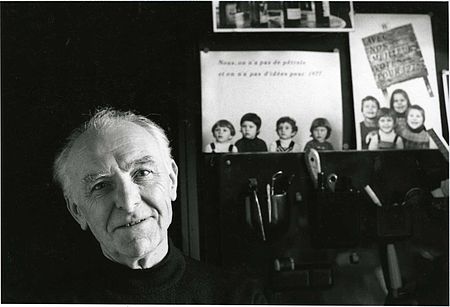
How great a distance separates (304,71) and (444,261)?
1.45 feet

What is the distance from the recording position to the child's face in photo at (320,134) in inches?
40.1

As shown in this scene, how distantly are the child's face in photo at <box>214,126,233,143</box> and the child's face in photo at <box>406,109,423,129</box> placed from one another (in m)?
0.35

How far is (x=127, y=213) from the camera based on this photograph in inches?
37.2

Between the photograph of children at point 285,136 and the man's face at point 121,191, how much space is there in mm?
220

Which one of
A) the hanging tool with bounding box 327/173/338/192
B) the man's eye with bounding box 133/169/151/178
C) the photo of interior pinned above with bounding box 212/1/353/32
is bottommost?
the hanging tool with bounding box 327/173/338/192

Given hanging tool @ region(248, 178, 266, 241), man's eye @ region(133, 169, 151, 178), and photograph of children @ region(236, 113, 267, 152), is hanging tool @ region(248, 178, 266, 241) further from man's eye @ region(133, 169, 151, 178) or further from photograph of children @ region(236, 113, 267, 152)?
man's eye @ region(133, 169, 151, 178)

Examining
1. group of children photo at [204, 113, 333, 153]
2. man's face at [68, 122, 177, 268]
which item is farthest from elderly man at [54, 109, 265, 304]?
group of children photo at [204, 113, 333, 153]

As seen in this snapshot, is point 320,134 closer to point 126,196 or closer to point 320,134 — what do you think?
point 320,134

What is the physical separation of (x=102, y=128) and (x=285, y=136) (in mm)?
337

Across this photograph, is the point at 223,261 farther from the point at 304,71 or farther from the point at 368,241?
the point at 304,71

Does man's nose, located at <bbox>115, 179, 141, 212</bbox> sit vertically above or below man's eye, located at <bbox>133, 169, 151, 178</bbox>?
below

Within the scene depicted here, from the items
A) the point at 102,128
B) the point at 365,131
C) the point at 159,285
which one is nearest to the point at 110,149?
the point at 102,128

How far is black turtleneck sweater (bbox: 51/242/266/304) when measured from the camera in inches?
37.5

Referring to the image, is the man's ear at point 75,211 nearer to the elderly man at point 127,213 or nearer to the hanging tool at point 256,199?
the elderly man at point 127,213
